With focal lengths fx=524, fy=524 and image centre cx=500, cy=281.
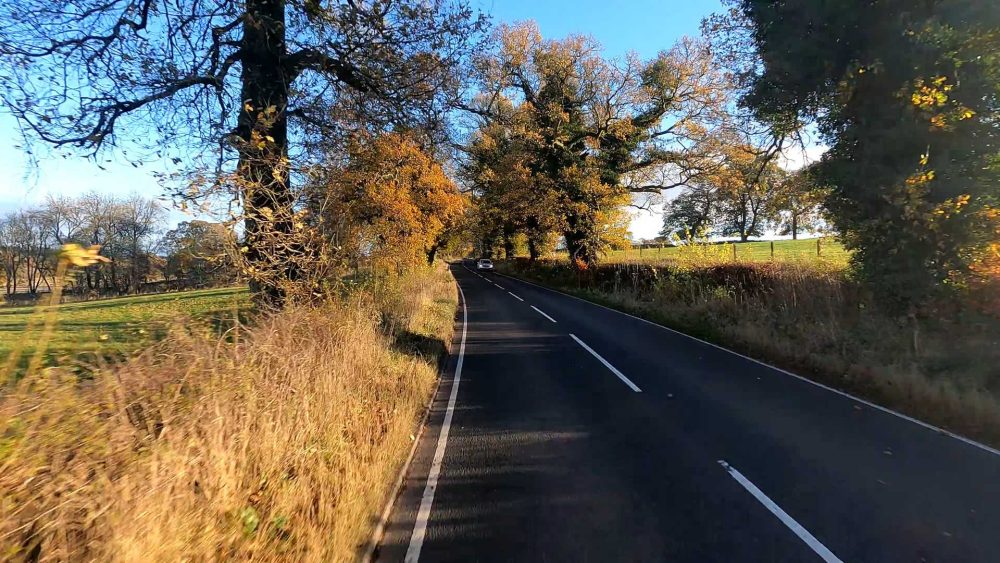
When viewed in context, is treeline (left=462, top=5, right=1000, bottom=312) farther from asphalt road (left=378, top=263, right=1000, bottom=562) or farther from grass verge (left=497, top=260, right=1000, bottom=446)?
asphalt road (left=378, top=263, right=1000, bottom=562)

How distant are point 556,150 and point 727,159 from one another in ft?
31.1

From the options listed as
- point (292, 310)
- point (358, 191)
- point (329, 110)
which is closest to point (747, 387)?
point (292, 310)

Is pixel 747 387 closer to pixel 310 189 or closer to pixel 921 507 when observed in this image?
pixel 921 507

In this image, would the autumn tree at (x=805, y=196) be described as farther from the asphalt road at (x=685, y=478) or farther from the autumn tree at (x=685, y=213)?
the autumn tree at (x=685, y=213)

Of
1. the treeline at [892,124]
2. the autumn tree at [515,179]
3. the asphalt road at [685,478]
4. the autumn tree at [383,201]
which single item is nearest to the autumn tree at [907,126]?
the treeline at [892,124]

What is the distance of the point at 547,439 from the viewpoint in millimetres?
6168

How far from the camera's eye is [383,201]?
64.1 feet

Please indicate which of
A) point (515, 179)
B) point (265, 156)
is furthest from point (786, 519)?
point (515, 179)

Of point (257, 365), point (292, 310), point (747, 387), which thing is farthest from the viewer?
point (747, 387)

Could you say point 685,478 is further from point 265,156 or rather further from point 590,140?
point 590,140

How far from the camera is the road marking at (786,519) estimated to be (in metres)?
3.67

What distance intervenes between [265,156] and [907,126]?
33.5 feet

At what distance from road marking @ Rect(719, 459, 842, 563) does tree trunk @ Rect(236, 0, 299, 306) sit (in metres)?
6.02

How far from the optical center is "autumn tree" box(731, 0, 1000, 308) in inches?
322
